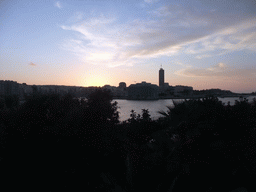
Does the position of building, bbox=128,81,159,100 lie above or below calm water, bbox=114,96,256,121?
above

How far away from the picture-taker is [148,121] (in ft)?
28.7

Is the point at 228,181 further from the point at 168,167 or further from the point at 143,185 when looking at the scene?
the point at 143,185

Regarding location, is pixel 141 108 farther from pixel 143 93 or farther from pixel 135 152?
pixel 143 93

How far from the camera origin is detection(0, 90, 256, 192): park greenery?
427 centimetres

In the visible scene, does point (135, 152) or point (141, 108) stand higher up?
point (135, 152)

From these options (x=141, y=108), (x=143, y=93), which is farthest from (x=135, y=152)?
(x=143, y=93)

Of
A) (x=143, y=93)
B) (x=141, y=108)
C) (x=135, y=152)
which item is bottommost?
(x=141, y=108)

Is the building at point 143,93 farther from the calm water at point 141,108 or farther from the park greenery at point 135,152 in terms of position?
the park greenery at point 135,152

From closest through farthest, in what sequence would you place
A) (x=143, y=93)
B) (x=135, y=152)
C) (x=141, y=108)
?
(x=135, y=152) < (x=141, y=108) < (x=143, y=93)

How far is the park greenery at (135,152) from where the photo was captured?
427cm

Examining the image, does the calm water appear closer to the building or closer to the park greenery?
the park greenery

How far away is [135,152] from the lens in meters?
5.68

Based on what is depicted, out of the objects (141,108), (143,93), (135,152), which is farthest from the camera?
(143,93)

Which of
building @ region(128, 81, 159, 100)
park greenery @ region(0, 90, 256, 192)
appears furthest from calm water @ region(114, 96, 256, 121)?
building @ region(128, 81, 159, 100)
